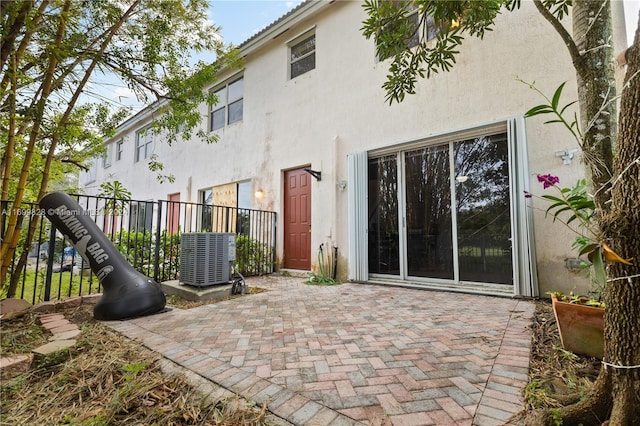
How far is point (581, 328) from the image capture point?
1735mm

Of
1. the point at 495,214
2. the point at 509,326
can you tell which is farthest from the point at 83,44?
the point at 495,214

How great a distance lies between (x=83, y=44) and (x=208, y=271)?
8.92 feet

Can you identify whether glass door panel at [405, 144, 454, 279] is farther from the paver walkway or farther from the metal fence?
the metal fence

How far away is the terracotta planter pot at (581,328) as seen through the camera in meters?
1.68

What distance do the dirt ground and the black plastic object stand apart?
22.3 inches

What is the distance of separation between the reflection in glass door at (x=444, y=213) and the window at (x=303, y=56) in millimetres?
2755

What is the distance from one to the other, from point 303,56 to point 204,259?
4.82 meters

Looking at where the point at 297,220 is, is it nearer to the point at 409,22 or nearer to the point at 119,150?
the point at 409,22

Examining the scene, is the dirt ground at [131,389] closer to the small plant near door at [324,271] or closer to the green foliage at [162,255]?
the green foliage at [162,255]

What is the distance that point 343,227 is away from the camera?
500 centimetres

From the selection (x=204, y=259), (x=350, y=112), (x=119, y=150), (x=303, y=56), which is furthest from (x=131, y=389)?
(x=119, y=150)

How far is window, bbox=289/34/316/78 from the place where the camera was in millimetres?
5891

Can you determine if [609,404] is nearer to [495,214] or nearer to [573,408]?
[573,408]

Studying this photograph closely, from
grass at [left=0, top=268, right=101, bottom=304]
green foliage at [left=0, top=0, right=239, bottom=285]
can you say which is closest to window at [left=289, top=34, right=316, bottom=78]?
green foliage at [left=0, top=0, right=239, bottom=285]
